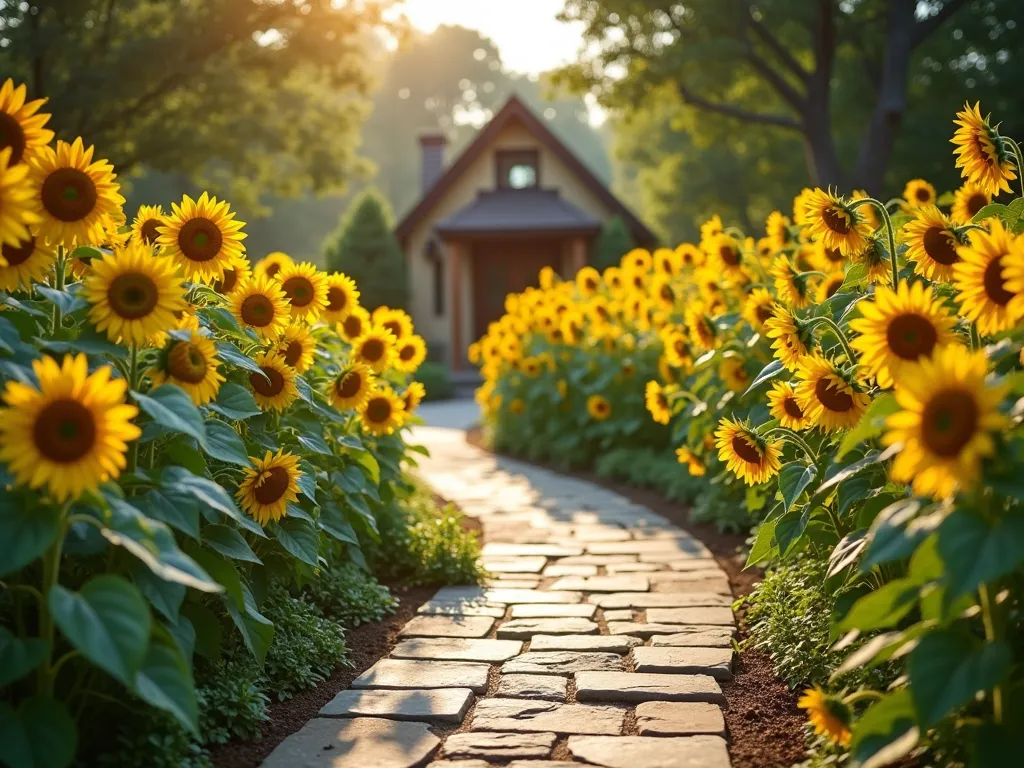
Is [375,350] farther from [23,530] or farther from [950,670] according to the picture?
[950,670]

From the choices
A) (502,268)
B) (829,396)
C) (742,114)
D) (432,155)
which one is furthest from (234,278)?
(432,155)

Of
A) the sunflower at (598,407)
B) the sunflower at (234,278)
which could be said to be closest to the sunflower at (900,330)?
the sunflower at (234,278)

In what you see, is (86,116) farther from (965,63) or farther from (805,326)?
(965,63)

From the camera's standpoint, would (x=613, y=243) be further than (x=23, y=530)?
Yes

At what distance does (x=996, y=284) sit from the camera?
2.33 m

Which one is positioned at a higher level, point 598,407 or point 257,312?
point 257,312

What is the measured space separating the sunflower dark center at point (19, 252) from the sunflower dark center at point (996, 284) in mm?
2359

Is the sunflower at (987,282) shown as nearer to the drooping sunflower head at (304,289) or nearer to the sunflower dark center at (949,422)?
the sunflower dark center at (949,422)

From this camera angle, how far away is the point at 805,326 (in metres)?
3.37

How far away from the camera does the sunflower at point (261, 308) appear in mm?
3611

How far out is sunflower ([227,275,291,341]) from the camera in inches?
142

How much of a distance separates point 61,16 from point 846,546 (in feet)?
49.8

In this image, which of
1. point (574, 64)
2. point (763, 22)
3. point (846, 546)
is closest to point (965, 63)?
point (763, 22)

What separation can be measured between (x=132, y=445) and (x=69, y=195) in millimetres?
686
